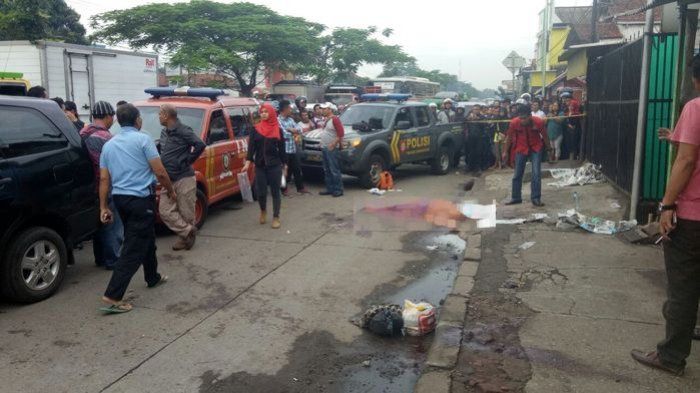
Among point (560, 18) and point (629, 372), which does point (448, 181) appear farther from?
point (560, 18)

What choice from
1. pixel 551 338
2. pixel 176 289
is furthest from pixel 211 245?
pixel 551 338

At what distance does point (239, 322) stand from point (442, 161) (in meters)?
10.2

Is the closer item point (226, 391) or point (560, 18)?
point (226, 391)

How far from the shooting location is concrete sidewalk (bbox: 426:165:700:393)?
387 cm

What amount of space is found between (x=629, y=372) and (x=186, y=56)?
89.6ft

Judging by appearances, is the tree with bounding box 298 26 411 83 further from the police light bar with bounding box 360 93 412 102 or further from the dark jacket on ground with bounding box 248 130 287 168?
the dark jacket on ground with bounding box 248 130 287 168

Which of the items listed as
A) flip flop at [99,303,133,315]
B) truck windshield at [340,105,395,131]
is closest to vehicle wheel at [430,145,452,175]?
truck windshield at [340,105,395,131]

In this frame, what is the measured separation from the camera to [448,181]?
1360cm

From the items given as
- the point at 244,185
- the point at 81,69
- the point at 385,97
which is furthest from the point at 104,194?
the point at 81,69

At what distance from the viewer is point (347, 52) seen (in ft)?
126

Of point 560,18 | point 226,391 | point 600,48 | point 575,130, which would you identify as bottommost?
point 226,391

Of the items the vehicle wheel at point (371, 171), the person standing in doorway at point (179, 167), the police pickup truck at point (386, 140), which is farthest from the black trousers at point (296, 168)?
the person standing in doorway at point (179, 167)

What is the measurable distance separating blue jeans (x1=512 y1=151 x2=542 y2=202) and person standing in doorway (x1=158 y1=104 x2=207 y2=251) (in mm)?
5186

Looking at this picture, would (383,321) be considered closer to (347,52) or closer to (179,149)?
(179,149)
